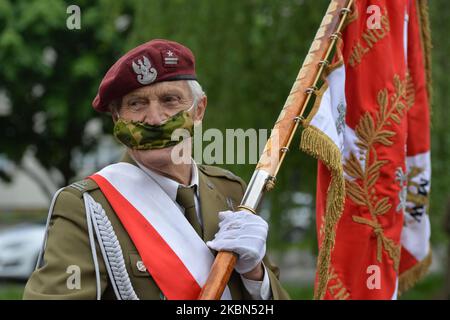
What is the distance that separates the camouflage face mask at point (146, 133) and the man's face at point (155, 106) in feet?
0.05

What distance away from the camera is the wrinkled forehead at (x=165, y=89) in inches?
105

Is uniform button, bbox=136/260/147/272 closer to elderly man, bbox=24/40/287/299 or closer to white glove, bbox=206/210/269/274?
elderly man, bbox=24/40/287/299

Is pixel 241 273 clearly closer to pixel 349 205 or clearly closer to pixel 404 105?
pixel 349 205

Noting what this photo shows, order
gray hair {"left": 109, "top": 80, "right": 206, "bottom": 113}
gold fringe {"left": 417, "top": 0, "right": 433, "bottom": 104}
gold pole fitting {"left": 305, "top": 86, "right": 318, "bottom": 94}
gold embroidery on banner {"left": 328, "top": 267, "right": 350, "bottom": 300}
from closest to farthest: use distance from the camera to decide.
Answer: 1. gray hair {"left": 109, "top": 80, "right": 206, "bottom": 113}
2. gold pole fitting {"left": 305, "top": 86, "right": 318, "bottom": 94}
3. gold embroidery on banner {"left": 328, "top": 267, "right": 350, "bottom": 300}
4. gold fringe {"left": 417, "top": 0, "right": 433, "bottom": 104}

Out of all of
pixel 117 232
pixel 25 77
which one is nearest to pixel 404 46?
pixel 117 232

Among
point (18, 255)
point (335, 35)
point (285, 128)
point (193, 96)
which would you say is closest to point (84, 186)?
point (193, 96)

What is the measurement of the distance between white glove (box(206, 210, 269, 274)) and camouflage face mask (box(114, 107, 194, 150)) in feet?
1.04

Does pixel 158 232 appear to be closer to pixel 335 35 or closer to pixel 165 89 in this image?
pixel 165 89

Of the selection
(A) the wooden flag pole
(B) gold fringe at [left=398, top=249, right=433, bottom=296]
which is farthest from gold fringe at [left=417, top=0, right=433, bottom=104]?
(B) gold fringe at [left=398, top=249, right=433, bottom=296]

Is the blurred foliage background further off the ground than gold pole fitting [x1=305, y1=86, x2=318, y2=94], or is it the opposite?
the blurred foliage background

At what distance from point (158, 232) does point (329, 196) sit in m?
0.90

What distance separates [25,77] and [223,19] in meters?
4.65

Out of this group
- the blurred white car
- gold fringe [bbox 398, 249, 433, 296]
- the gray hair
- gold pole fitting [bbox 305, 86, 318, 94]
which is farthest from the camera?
the blurred white car

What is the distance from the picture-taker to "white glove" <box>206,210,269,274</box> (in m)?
2.60
